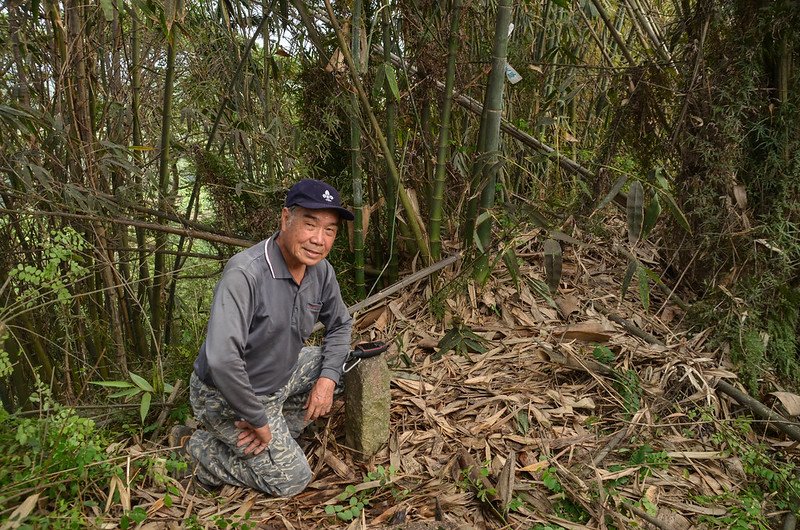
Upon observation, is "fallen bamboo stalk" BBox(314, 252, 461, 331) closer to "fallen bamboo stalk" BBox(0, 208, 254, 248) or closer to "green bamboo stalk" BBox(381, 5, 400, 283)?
"green bamboo stalk" BBox(381, 5, 400, 283)

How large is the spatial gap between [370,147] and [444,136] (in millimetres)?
425

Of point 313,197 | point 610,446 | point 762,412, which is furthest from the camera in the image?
point 762,412

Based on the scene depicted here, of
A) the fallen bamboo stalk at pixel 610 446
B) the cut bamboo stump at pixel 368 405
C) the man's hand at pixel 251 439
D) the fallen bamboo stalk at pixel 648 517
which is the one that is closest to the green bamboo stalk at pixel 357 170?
the cut bamboo stump at pixel 368 405

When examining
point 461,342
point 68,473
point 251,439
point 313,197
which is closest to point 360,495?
point 251,439

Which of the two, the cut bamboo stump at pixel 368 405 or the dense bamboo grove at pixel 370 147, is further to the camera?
the dense bamboo grove at pixel 370 147

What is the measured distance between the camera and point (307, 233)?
2.21 metres

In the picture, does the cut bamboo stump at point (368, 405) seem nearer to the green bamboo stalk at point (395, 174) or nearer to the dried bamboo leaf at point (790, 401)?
the green bamboo stalk at point (395, 174)

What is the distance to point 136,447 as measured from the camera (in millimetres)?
2410

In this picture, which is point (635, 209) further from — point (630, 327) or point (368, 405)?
point (368, 405)

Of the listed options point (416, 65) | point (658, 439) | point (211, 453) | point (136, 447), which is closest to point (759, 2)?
point (416, 65)

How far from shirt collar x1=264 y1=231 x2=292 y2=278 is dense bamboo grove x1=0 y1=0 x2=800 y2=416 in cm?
59

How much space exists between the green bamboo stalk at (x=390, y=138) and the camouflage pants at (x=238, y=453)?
3.26 feet

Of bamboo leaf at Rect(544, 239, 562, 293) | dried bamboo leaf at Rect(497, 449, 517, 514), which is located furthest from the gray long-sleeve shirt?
bamboo leaf at Rect(544, 239, 562, 293)

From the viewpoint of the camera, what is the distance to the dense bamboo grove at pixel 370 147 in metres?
2.69
